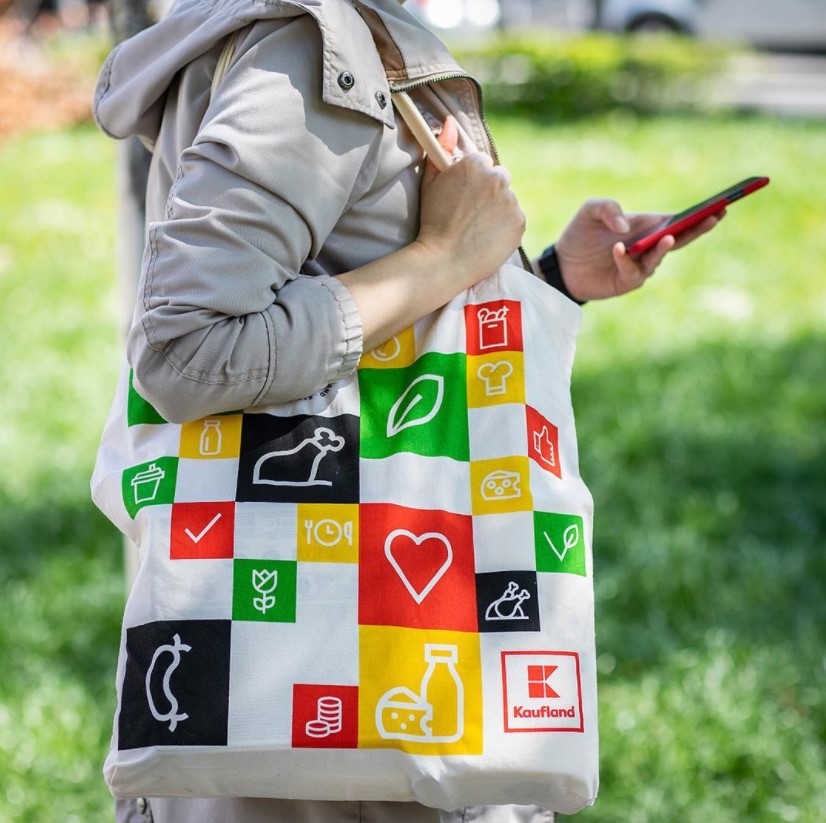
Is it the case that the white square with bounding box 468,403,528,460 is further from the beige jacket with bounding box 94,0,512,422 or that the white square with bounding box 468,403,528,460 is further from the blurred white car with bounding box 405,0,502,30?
the blurred white car with bounding box 405,0,502,30

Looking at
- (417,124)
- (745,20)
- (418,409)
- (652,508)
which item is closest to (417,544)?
(418,409)

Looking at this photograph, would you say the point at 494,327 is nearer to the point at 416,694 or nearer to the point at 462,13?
the point at 416,694

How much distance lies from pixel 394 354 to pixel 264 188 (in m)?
0.29

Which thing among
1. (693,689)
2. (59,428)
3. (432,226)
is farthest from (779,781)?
(59,428)

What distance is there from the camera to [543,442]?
1.41 metres

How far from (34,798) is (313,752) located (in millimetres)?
1770

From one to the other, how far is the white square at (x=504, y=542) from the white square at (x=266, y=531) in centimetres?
22

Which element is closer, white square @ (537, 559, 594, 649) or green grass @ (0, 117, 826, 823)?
white square @ (537, 559, 594, 649)

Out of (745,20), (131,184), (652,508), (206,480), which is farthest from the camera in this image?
(745,20)

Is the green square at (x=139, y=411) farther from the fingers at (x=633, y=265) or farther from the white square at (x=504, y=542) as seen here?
the fingers at (x=633, y=265)

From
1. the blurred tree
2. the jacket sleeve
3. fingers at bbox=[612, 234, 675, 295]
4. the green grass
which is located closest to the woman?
the jacket sleeve

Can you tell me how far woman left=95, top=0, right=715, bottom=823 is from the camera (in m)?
1.22

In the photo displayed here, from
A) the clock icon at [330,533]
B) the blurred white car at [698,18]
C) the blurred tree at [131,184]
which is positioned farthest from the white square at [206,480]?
the blurred white car at [698,18]

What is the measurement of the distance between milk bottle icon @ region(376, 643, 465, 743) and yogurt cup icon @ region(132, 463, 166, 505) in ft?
1.19
